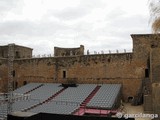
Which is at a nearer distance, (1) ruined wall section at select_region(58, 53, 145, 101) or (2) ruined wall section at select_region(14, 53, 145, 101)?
(1) ruined wall section at select_region(58, 53, 145, 101)

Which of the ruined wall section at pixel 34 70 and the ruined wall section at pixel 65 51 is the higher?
the ruined wall section at pixel 65 51

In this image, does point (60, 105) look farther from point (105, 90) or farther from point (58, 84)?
point (58, 84)

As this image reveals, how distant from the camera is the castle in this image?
2378cm

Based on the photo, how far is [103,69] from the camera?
87.1 feet

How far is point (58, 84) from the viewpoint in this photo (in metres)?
28.5

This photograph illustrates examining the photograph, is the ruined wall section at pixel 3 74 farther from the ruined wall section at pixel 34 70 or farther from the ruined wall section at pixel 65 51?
the ruined wall section at pixel 65 51

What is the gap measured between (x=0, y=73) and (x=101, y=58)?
42.4 feet

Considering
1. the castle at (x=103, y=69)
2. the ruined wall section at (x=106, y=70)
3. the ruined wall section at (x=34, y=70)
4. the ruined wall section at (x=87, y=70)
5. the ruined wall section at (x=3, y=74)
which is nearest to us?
the castle at (x=103, y=69)

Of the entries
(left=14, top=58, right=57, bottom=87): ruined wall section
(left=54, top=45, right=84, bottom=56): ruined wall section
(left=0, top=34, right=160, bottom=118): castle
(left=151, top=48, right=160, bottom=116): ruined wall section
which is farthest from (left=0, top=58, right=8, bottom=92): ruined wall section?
(left=151, top=48, right=160, bottom=116): ruined wall section

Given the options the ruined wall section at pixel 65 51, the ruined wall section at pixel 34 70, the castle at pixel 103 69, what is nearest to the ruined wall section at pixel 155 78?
the castle at pixel 103 69

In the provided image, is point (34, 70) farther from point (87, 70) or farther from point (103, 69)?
point (103, 69)

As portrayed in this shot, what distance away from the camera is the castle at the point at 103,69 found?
78.0 ft

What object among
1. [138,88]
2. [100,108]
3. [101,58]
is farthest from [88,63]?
[100,108]

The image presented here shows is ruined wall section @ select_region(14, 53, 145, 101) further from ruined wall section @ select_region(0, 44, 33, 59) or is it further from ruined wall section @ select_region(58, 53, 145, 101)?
ruined wall section @ select_region(0, 44, 33, 59)
